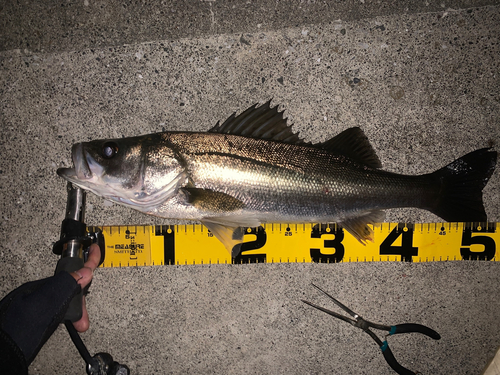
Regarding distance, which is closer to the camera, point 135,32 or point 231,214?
point 231,214

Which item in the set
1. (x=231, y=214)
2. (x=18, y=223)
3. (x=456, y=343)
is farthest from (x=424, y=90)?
(x=18, y=223)

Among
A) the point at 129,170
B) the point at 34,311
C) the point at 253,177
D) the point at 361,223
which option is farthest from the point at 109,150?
the point at 361,223

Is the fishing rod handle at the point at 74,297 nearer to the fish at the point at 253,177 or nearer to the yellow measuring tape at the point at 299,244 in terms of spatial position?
the yellow measuring tape at the point at 299,244

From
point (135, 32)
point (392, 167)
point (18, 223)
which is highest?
point (135, 32)

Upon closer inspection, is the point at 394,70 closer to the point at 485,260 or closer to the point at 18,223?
the point at 485,260

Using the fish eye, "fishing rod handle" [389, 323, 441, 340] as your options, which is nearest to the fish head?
the fish eye

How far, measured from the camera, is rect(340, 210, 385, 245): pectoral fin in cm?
222

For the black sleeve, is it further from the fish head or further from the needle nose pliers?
the needle nose pliers

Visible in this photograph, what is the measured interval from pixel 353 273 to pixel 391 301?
397mm

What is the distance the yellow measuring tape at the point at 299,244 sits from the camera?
248 centimetres

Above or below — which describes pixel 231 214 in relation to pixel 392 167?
below

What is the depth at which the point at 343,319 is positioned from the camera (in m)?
2.45

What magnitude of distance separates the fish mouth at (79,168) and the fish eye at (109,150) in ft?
0.38

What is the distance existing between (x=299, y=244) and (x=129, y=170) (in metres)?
1.43
